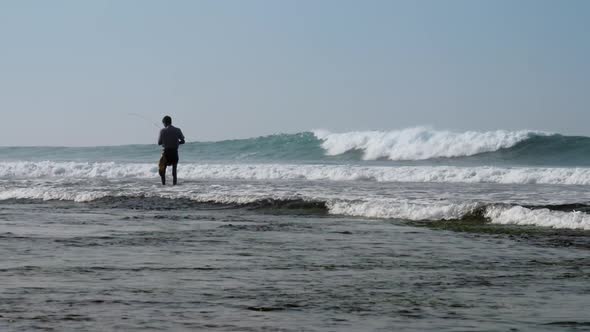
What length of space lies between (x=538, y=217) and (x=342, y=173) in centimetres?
1552

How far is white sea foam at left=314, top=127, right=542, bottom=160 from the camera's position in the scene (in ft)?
141

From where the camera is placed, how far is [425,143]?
44.1m

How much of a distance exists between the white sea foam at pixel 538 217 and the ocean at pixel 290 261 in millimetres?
20

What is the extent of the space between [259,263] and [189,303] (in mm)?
2141

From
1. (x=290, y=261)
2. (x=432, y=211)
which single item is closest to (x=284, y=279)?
(x=290, y=261)

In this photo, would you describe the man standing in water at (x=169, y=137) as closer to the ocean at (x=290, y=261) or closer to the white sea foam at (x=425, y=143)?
the ocean at (x=290, y=261)

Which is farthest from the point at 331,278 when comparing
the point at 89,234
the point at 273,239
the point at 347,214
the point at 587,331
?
the point at 347,214

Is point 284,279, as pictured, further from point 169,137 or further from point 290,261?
point 169,137

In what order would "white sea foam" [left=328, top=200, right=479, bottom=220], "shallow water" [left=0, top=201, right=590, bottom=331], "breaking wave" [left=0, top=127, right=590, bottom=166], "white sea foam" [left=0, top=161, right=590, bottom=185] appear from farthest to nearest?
"breaking wave" [left=0, top=127, right=590, bottom=166]
"white sea foam" [left=0, top=161, right=590, bottom=185]
"white sea foam" [left=328, top=200, right=479, bottom=220]
"shallow water" [left=0, top=201, right=590, bottom=331]

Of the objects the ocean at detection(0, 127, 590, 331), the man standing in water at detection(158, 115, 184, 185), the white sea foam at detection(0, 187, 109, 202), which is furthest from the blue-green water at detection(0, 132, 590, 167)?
the white sea foam at detection(0, 187, 109, 202)

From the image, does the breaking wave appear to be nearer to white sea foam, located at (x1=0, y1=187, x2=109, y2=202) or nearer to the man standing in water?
the man standing in water

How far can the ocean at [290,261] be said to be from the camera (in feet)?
16.1

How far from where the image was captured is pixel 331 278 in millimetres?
6531

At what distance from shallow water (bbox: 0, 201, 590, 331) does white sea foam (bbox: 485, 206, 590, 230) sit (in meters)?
1.60
